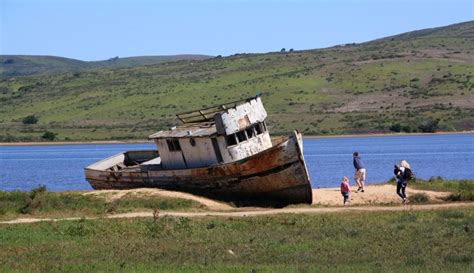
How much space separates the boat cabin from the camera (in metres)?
35.7

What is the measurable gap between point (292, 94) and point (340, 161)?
60.1 metres

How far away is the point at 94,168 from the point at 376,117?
2792 inches

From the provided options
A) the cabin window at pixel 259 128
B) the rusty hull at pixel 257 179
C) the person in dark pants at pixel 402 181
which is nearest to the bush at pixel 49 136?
the rusty hull at pixel 257 179

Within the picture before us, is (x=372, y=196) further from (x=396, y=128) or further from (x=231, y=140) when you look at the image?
(x=396, y=128)

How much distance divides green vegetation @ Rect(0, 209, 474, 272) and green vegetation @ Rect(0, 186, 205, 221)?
386 cm

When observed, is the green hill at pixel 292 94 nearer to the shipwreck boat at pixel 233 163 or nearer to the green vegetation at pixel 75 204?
the shipwreck boat at pixel 233 163

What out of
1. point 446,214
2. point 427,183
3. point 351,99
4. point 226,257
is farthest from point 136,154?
point 351,99

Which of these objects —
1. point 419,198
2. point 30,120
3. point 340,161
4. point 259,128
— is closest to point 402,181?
point 419,198

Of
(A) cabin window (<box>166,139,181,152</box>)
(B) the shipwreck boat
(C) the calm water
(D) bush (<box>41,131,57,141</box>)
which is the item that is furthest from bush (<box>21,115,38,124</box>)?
(A) cabin window (<box>166,139,181,152</box>)

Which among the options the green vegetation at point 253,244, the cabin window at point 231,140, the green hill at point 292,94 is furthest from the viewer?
the green hill at point 292,94

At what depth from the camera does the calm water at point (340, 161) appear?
5609cm

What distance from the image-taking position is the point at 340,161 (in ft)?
229

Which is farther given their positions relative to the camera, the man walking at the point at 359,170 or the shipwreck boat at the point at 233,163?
the man walking at the point at 359,170

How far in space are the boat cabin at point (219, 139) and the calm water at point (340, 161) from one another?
1226 centimetres
